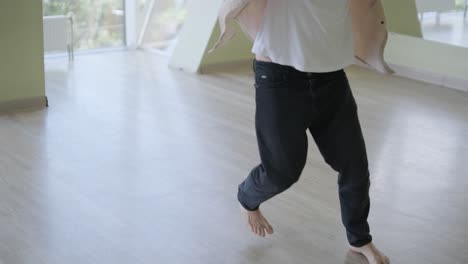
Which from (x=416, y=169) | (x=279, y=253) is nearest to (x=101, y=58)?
(x=416, y=169)

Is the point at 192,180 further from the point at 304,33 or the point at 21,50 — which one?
the point at 21,50

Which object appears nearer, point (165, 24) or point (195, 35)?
→ point (195, 35)

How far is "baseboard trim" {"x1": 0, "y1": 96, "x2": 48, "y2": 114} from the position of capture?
195 inches

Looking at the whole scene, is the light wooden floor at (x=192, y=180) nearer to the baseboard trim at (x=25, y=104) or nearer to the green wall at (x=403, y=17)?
the baseboard trim at (x=25, y=104)

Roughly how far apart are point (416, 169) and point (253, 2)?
198 centimetres

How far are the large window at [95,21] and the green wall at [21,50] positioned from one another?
1.91 meters

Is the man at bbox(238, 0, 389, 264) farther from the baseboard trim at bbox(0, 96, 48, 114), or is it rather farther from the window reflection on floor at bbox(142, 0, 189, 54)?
the window reflection on floor at bbox(142, 0, 189, 54)

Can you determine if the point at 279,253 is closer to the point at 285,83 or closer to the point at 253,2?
the point at 285,83

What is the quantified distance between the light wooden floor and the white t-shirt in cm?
86

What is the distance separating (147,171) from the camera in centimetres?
392

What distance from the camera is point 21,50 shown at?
4926 mm

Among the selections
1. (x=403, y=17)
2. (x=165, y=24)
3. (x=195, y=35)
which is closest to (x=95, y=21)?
(x=165, y=24)

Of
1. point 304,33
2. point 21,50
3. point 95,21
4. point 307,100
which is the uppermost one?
point 304,33

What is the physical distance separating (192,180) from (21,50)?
5.90ft
